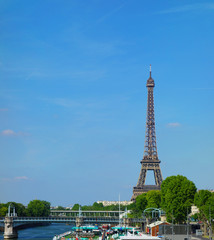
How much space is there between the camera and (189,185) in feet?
330

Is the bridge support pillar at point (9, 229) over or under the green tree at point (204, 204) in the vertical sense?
under

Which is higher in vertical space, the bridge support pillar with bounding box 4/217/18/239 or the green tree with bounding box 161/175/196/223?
the green tree with bounding box 161/175/196/223

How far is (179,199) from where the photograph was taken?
3834 inches

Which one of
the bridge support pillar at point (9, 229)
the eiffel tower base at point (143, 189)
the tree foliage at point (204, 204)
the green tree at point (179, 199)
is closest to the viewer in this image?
the tree foliage at point (204, 204)

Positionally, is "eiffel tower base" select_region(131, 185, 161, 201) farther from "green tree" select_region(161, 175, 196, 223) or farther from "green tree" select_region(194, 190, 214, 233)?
"green tree" select_region(194, 190, 214, 233)

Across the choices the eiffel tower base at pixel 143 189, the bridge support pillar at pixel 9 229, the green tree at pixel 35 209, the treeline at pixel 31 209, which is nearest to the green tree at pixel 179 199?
the bridge support pillar at pixel 9 229

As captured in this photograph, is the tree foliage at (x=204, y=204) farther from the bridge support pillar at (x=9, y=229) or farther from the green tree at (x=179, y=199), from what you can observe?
the bridge support pillar at (x=9, y=229)

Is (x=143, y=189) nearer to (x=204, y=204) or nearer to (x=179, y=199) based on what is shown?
(x=179, y=199)

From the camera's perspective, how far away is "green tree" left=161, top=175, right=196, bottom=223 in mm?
96562

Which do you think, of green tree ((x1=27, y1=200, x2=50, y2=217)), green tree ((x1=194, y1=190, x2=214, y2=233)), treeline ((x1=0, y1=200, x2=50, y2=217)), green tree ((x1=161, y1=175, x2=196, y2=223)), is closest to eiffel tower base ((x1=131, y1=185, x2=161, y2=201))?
treeline ((x1=0, y1=200, x2=50, y2=217))

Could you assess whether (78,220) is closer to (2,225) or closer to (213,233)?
(2,225)

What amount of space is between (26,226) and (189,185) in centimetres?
9251

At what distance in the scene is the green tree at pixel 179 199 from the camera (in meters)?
96.6

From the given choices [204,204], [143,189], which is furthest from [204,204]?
[143,189]
